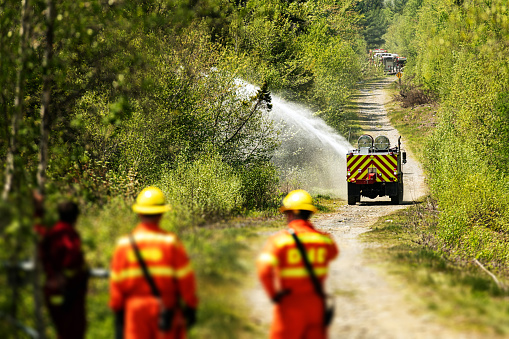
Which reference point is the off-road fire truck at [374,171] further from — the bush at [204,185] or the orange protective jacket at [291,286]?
the orange protective jacket at [291,286]

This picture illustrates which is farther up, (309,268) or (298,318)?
(309,268)

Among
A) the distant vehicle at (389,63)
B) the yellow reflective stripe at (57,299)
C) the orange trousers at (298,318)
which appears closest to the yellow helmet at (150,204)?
the yellow reflective stripe at (57,299)

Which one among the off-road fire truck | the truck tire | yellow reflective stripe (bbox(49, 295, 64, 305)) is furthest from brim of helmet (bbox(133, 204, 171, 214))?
the truck tire

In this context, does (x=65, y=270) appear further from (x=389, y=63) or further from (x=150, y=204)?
(x=389, y=63)

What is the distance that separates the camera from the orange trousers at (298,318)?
483 centimetres

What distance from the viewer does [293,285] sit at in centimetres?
491

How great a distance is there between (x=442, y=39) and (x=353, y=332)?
37731 millimetres

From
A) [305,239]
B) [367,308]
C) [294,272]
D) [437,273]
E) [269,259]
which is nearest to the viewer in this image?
[269,259]

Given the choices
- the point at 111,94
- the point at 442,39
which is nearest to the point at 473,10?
the point at 442,39

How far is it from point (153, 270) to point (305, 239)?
1352 millimetres

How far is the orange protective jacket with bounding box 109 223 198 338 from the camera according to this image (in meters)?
4.63

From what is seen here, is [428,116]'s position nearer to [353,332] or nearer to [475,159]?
[475,159]

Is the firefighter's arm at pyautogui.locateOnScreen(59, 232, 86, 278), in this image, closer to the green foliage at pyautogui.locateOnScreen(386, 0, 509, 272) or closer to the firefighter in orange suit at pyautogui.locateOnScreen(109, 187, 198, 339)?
the firefighter in orange suit at pyautogui.locateOnScreen(109, 187, 198, 339)

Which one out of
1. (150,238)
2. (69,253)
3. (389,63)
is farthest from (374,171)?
(389,63)
